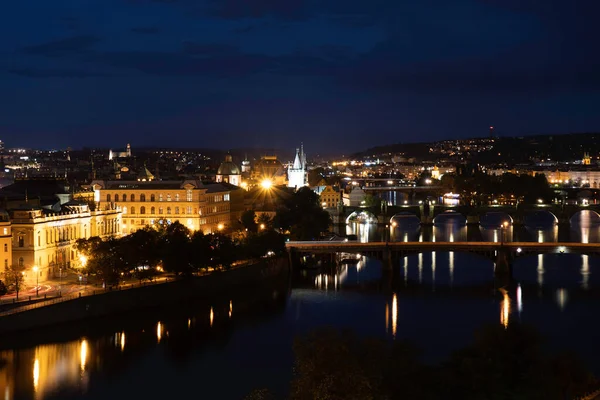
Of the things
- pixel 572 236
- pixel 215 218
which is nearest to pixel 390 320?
pixel 215 218

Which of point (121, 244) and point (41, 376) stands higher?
point (121, 244)

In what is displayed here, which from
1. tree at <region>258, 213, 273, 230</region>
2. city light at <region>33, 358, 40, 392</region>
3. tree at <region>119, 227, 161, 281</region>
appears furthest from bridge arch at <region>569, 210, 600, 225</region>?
city light at <region>33, 358, 40, 392</region>

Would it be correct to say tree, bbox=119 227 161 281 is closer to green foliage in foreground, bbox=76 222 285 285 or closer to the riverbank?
green foliage in foreground, bbox=76 222 285 285

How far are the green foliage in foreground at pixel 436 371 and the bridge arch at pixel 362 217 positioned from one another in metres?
57.0

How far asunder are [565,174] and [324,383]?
134m

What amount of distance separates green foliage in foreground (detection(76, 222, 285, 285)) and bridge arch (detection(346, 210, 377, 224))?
1601 inches

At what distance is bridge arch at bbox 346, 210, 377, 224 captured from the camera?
274ft

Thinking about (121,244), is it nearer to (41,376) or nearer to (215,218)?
(41,376)

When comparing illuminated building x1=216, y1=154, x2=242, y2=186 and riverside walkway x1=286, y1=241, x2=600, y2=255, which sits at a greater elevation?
illuminated building x1=216, y1=154, x2=242, y2=186

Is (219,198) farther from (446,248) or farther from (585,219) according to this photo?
(585,219)

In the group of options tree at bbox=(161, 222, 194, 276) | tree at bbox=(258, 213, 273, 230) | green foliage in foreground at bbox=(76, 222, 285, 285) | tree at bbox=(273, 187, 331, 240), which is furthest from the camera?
tree at bbox=(273, 187, 331, 240)

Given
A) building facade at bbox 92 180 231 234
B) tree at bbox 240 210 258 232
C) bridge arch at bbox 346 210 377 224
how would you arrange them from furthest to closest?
1. bridge arch at bbox 346 210 377 224
2. tree at bbox 240 210 258 232
3. building facade at bbox 92 180 231 234

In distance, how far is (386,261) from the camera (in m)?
47.2

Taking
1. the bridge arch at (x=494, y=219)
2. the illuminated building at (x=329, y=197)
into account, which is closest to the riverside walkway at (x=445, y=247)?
the bridge arch at (x=494, y=219)
